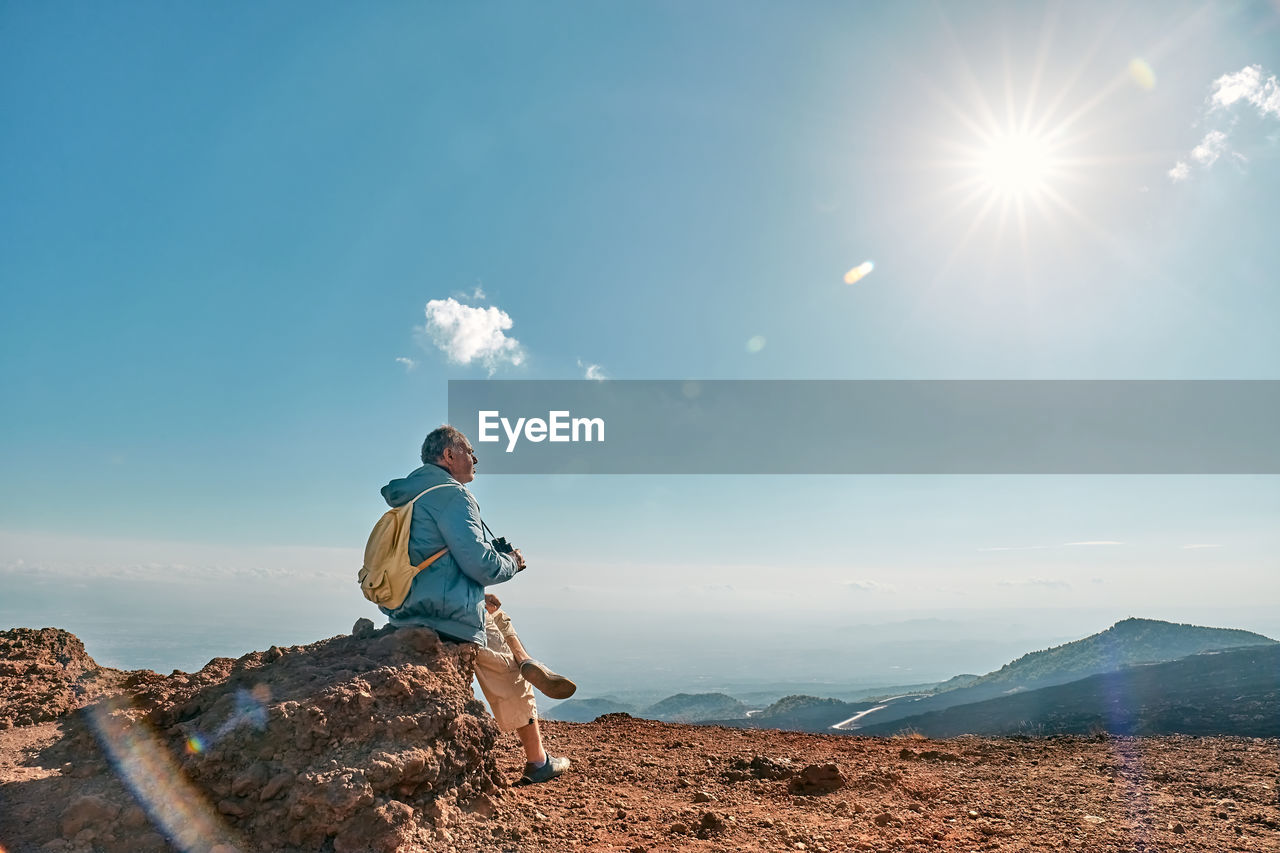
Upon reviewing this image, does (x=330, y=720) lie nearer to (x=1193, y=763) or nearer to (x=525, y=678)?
(x=525, y=678)

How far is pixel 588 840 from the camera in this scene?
4672mm

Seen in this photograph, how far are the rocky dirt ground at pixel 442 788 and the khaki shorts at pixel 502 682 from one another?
0.40 meters

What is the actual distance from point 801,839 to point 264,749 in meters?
3.82

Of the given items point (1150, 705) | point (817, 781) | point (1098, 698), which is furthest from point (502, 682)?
point (1098, 698)

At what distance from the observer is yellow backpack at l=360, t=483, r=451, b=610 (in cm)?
482

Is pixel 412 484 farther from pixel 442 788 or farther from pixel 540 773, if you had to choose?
pixel 540 773

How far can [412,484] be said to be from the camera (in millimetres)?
5016

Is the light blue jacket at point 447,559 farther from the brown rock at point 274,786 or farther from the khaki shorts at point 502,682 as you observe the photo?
the brown rock at point 274,786

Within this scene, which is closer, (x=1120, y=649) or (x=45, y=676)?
(x=45, y=676)

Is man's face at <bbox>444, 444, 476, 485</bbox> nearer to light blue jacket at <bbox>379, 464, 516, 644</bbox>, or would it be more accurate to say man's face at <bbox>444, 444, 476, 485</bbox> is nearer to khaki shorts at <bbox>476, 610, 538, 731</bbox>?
light blue jacket at <bbox>379, 464, 516, 644</bbox>

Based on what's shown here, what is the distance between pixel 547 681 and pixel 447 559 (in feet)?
4.61

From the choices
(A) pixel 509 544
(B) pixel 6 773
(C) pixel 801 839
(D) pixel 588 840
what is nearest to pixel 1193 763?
(C) pixel 801 839

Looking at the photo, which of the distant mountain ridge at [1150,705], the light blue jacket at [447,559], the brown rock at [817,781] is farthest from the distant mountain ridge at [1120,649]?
the light blue jacket at [447,559]

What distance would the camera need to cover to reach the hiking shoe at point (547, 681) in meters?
5.42
